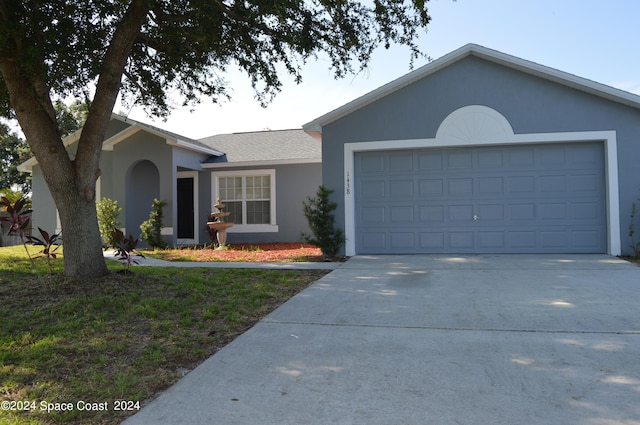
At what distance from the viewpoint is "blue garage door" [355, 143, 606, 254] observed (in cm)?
977

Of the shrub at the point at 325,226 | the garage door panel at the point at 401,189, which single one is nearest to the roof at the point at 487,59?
the shrub at the point at 325,226

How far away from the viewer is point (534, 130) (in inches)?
384

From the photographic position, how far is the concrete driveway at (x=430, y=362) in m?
2.97

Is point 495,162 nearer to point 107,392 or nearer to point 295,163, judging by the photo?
point 295,163

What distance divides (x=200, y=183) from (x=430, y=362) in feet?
43.7

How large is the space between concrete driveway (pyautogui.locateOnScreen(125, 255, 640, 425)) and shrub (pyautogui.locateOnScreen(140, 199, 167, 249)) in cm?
850

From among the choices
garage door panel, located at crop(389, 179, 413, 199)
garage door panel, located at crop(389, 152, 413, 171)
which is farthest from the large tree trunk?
garage door panel, located at crop(389, 179, 413, 199)

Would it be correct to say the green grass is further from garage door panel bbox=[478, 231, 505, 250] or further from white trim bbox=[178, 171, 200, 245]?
white trim bbox=[178, 171, 200, 245]

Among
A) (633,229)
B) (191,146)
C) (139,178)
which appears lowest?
(633,229)

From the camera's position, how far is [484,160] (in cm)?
1016

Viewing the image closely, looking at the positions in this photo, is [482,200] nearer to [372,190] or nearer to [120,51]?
[372,190]

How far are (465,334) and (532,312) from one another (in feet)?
4.15

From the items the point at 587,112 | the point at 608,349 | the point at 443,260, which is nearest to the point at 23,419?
the point at 608,349

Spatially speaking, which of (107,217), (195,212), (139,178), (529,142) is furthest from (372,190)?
(139,178)
